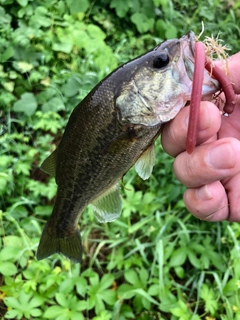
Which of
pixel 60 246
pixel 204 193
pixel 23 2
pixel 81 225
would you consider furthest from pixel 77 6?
pixel 204 193

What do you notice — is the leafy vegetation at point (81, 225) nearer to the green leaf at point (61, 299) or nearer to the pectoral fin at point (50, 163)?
the green leaf at point (61, 299)

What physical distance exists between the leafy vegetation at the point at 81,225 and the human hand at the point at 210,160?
36cm

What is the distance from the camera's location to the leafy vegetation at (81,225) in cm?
244

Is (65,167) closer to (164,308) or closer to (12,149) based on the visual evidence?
(164,308)

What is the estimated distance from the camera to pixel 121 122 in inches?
60.4

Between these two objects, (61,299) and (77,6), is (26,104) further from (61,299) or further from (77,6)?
(61,299)

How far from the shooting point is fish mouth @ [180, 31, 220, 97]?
135cm

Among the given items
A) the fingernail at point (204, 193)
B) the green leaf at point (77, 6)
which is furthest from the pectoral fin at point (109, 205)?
the green leaf at point (77, 6)

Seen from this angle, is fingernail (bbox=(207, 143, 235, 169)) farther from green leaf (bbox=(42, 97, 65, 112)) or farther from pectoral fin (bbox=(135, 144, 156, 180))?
green leaf (bbox=(42, 97, 65, 112))

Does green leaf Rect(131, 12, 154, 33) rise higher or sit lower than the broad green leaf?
higher

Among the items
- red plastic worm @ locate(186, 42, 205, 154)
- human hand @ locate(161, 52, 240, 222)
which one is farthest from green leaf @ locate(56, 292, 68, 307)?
red plastic worm @ locate(186, 42, 205, 154)

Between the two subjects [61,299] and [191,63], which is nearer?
Answer: [191,63]

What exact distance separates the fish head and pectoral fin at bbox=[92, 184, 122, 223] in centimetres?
44

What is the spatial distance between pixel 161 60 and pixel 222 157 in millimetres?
446
